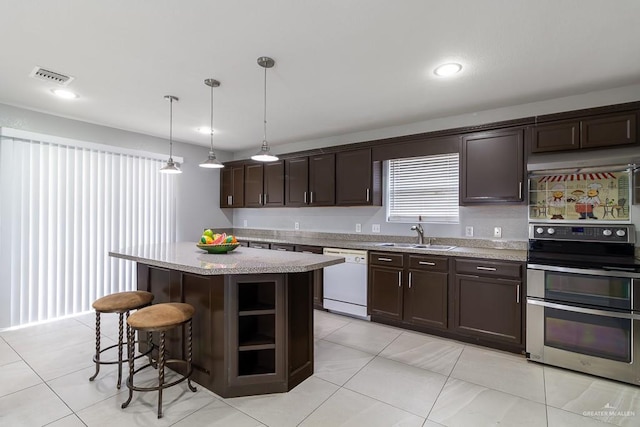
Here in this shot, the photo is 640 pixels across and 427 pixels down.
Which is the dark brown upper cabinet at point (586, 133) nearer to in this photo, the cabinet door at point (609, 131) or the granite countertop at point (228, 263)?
the cabinet door at point (609, 131)

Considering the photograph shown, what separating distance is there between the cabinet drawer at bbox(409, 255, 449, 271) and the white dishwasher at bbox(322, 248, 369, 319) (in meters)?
0.58

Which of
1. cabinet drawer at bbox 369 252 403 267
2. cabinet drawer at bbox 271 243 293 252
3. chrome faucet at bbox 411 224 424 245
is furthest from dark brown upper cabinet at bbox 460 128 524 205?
cabinet drawer at bbox 271 243 293 252

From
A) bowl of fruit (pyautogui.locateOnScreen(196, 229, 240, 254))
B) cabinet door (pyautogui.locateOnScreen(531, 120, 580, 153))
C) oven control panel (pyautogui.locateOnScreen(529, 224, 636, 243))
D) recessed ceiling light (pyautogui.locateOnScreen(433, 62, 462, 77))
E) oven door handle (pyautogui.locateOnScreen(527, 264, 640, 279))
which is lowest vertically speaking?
oven door handle (pyautogui.locateOnScreen(527, 264, 640, 279))

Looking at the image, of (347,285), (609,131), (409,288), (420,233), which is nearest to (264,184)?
(347,285)

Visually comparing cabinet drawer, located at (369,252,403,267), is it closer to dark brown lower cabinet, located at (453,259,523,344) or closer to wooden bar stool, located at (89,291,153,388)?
dark brown lower cabinet, located at (453,259,523,344)

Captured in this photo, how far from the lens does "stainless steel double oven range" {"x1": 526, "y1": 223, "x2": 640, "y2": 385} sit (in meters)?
2.37

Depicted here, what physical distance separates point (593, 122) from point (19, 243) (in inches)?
235

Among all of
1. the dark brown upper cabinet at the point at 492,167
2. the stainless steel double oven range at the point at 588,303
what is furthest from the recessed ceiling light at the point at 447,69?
the stainless steel double oven range at the point at 588,303

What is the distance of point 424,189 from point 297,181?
185cm

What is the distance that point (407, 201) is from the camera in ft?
13.4

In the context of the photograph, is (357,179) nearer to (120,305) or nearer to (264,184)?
(264,184)

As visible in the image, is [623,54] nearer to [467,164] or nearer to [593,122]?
[593,122]

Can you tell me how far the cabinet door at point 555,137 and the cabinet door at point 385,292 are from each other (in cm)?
184

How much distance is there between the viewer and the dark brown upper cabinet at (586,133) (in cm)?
263
